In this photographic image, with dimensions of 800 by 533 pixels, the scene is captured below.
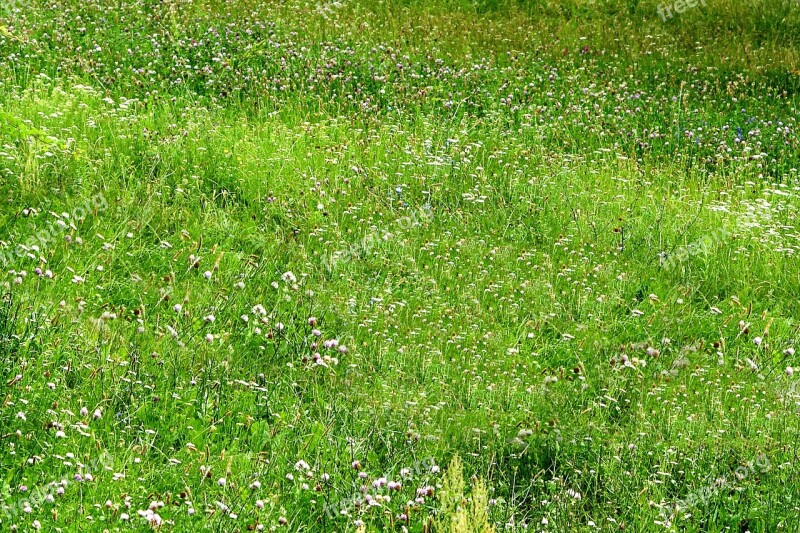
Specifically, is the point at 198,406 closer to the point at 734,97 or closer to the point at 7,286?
the point at 7,286

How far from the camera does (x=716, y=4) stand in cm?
1655

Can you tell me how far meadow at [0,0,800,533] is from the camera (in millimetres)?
5125

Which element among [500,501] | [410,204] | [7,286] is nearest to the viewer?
[500,501]

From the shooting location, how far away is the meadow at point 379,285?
5.12 meters

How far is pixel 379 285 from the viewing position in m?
7.60

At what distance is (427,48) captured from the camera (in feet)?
45.7

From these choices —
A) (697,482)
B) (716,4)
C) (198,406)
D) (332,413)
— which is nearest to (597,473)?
(697,482)

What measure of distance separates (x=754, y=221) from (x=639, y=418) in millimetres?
4030

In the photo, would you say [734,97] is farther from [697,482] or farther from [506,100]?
[697,482]

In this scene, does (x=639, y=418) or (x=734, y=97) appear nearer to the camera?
(x=639, y=418)

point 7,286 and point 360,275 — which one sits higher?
point 7,286

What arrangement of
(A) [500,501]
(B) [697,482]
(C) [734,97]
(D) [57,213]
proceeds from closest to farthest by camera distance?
1. (A) [500,501]
2. (B) [697,482]
3. (D) [57,213]
4. (C) [734,97]

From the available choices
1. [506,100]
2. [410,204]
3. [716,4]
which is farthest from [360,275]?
[716,4]

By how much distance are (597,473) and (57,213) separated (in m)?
4.50
